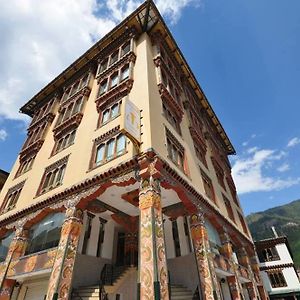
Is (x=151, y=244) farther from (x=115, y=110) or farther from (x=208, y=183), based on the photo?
(x=208, y=183)

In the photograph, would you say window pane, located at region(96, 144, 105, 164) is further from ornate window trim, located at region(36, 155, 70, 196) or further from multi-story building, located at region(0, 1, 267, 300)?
ornate window trim, located at region(36, 155, 70, 196)

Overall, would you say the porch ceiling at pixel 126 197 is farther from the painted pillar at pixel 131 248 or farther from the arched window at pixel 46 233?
the arched window at pixel 46 233

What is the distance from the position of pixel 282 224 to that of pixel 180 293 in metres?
107

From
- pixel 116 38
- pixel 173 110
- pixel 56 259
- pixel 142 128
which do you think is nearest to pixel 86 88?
pixel 116 38

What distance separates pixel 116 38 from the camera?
63.7ft

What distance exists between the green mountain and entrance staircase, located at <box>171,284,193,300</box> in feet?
243

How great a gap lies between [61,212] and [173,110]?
9703 millimetres

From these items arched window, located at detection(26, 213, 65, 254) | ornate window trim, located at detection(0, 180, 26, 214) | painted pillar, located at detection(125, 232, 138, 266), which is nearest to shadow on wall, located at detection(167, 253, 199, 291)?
painted pillar, located at detection(125, 232, 138, 266)

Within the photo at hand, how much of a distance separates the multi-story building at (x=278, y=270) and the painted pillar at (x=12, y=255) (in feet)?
84.6

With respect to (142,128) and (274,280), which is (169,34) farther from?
(274,280)

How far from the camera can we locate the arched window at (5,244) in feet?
44.5

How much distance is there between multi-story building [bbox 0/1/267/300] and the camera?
953 cm

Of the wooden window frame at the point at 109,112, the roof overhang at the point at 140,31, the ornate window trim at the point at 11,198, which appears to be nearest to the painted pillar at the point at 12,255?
the ornate window trim at the point at 11,198

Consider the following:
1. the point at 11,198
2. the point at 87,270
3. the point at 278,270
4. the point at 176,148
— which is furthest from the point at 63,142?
the point at 278,270
